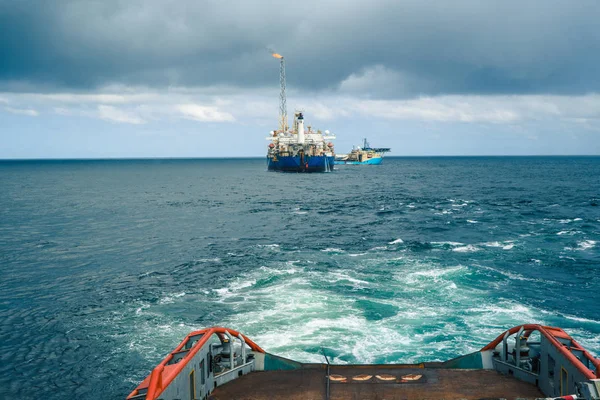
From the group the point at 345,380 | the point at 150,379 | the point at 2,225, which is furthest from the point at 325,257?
the point at 2,225

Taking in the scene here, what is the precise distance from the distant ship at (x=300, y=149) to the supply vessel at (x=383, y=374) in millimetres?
140696

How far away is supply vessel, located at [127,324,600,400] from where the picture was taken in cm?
941

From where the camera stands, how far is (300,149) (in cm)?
15675

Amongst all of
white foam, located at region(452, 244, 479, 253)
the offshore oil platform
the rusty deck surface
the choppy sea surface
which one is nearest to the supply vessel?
the rusty deck surface

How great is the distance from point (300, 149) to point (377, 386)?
5831 inches

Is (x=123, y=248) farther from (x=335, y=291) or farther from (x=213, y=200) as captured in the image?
(x=213, y=200)

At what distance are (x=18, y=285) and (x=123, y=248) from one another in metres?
11.4

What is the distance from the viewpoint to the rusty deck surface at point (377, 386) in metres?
10.0

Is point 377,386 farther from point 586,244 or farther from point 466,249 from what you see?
point 586,244

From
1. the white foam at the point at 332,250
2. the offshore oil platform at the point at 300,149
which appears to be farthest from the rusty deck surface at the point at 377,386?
the offshore oil platform at the point at 300,149

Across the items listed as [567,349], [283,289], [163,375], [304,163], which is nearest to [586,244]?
→ [283,289]

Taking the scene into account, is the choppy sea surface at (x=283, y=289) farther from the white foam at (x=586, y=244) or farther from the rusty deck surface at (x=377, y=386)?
the rusty deck surface at (x=377, y=386)

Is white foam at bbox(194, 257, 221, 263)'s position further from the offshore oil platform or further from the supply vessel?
the offshore oil platform

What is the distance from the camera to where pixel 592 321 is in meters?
20.5
